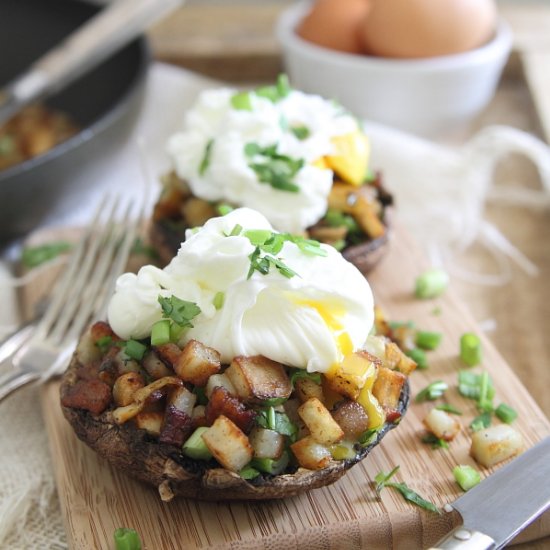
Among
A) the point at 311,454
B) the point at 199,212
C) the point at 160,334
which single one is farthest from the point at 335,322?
the point at 199,212

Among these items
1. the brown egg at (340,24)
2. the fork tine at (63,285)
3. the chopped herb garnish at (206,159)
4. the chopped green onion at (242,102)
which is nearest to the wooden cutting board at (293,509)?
the fork tine at (63,285)

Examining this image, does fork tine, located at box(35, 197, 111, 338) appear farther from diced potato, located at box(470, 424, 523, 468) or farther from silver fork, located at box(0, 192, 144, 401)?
diced potato, located at box(470, 424, 523, 468)

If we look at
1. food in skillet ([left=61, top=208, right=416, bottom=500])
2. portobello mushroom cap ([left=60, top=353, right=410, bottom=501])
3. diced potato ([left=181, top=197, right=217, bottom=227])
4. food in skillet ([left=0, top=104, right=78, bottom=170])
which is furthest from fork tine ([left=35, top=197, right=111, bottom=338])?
food in skillet ([left=0, top=104, right=78, bottom=170])

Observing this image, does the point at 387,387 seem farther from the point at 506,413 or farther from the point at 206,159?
the point at 206,159

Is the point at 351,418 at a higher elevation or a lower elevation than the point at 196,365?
lower

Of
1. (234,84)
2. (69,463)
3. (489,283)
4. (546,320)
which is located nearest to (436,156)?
(489,283)
